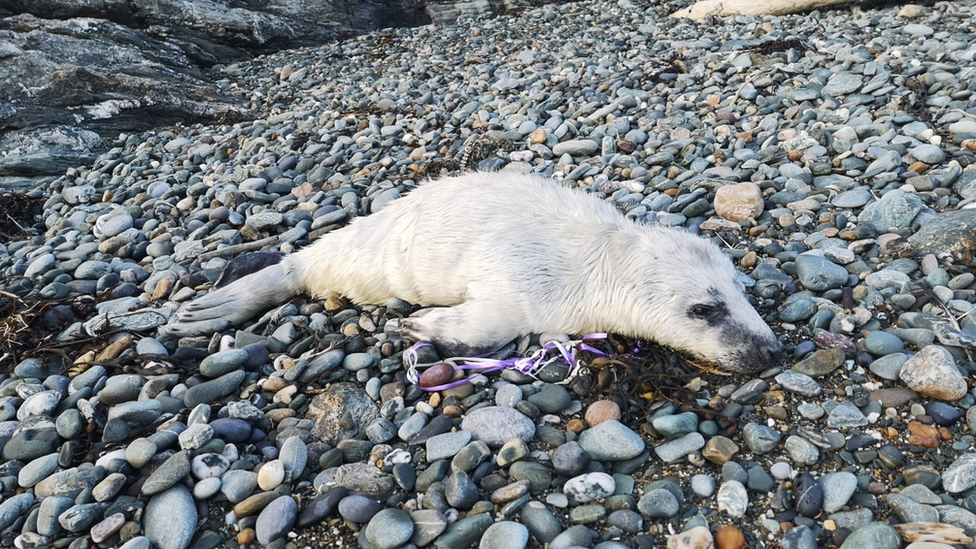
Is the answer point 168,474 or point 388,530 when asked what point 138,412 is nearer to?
point 168,474

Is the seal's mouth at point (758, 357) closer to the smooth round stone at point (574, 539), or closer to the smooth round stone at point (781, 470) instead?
the smooth round stone at point (781, 470)

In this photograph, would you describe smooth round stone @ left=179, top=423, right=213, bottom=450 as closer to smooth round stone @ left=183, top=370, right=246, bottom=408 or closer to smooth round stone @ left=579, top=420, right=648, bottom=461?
smooth round stone @ left=183, top=370, right=246, bottom=408

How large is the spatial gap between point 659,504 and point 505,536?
63 cm

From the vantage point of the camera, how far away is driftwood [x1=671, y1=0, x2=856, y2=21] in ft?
32.2

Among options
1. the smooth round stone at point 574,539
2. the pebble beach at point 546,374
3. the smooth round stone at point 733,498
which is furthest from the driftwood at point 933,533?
the smooth round stone at point 574,539

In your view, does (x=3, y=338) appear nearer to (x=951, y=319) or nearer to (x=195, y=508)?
(x=195, y=508)

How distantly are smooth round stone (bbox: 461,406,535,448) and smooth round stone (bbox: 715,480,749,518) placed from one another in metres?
0.86

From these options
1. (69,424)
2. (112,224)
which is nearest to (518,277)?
(69,424)

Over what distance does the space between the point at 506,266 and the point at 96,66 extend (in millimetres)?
8254

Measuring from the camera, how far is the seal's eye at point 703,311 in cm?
359

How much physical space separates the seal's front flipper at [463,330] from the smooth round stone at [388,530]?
3.63ft

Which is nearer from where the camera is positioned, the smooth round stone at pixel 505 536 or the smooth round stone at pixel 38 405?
the smooth round stone at pixel 505 536

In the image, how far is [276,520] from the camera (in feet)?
8.74

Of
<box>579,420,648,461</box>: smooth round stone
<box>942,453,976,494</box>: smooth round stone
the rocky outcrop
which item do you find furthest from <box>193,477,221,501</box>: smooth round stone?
the rocky outcrop
